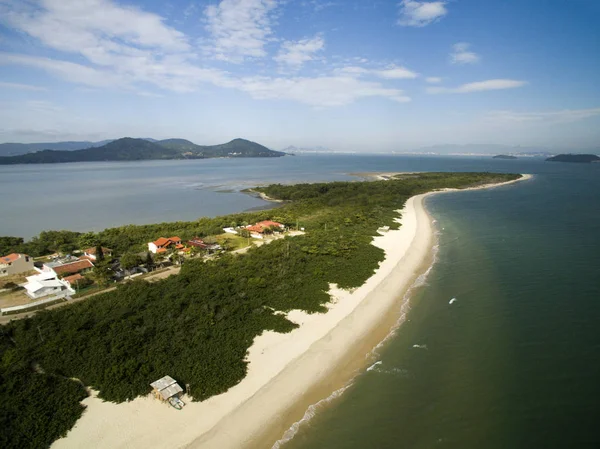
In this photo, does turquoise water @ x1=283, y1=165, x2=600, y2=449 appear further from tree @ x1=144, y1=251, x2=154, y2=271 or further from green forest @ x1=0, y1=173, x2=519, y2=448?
tree @ x1=144, y1=251, x2=154, y2=271

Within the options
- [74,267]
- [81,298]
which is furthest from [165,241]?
[81,298]

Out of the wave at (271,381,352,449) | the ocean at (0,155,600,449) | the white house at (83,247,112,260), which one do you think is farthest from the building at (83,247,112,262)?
the ocean at (0,155,600,449)

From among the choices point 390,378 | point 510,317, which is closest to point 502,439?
point 390,378

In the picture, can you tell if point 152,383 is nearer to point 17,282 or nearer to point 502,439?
point 502,439

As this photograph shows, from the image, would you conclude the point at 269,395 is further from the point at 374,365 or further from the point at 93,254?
the point at 93,254

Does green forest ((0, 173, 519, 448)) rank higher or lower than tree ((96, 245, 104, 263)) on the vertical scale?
lower

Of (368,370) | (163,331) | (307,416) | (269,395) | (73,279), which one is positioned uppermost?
(73,279)
